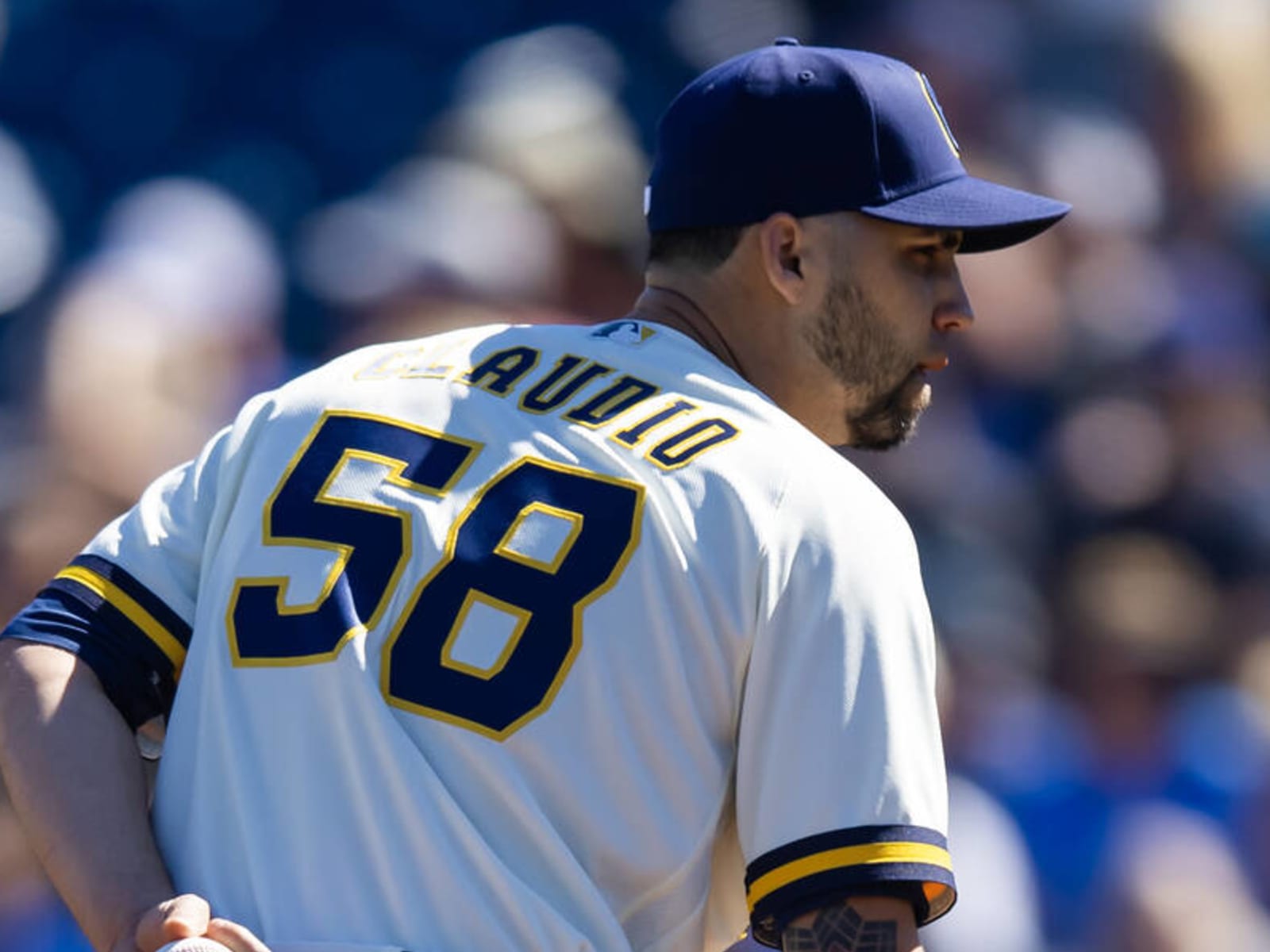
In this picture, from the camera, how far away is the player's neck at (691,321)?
7.16 ft

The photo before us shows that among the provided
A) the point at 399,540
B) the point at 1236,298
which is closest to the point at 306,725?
the point at 399,540

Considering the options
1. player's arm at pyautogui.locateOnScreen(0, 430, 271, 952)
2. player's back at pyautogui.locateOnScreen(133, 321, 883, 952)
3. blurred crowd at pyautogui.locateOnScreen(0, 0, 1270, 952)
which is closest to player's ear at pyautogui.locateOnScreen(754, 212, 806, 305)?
player's back at pyautogui.locateOnScreen(133, 321, 883, 952)

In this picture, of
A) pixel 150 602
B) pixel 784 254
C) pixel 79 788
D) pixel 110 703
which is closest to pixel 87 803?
pixel 79 788

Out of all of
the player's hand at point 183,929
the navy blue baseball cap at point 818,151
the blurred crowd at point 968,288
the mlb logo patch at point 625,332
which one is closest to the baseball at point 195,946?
the player's hand at point 183,929

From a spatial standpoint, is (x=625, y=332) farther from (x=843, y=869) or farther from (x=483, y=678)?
(x=843, y=869)

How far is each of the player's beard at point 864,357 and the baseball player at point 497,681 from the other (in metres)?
0.23

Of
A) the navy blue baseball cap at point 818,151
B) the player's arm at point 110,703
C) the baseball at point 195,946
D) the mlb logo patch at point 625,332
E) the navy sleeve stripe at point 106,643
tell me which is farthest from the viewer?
the navy blue baseball cap at point 818,151

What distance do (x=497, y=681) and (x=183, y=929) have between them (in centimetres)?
34

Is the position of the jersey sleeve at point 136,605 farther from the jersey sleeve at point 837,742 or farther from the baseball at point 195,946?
the jersey sleeve at point 837,742

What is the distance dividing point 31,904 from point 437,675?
179 centimetres

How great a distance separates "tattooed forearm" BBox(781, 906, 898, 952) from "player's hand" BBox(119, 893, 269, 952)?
472mm

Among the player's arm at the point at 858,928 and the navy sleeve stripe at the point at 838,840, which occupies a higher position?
the navy sleeve stripe at the point at 838,840

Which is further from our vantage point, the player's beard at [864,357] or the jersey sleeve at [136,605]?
the player's beard at [864,357]

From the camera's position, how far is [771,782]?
67.1 inches
